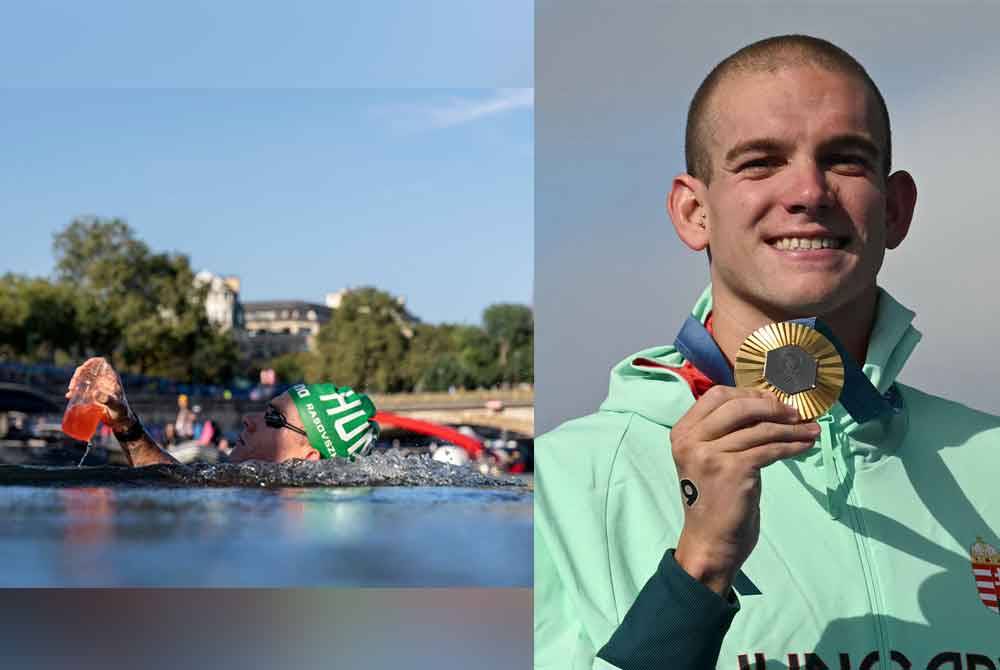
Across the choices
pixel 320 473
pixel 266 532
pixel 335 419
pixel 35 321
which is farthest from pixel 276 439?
pixel 35 321

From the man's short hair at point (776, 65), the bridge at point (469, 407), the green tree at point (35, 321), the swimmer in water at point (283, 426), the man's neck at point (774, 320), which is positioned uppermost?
the green tree at point (35, 321)

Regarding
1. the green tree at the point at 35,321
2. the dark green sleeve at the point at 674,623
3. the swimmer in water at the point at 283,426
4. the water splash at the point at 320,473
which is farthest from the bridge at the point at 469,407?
the dark green sleeve at the point at 674,623

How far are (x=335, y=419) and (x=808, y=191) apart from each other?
13.7 ft

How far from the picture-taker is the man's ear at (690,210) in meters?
1.56

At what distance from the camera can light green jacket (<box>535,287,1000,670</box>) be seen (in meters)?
1.42

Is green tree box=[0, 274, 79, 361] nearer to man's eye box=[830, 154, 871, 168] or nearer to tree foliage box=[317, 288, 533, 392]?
tree foliage box=[317, 288, 533, 392]

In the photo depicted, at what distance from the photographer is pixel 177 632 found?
7051 mm

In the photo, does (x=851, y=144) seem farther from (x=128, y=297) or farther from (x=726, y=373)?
(x=128, y=297)

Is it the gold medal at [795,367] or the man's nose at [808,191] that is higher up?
the man's nose at [808,191]

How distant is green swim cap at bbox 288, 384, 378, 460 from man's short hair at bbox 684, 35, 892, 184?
3859 mm

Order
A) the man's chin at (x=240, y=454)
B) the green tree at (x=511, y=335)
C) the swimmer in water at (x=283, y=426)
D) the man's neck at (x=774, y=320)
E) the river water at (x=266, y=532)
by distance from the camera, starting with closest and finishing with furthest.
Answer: the man's neck at (x=774, y=320), the swimmer in water at (x=283, y=426), the man's chin at (x=240, y=454), the river water at (x=266, y=532), the green tree at (x=511, y=335)

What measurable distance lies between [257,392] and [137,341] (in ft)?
9.61

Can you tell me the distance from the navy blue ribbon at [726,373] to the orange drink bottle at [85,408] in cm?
376

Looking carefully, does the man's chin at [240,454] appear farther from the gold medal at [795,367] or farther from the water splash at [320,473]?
the gold medal at [795,367]
